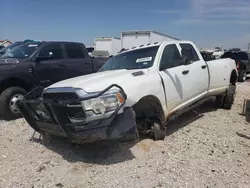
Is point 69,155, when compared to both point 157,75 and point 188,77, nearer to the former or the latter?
point 157,75

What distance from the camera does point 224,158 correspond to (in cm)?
408

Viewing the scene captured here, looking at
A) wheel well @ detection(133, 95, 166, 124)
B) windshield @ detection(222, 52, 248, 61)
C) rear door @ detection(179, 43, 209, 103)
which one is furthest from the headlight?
windshield @ detection(222, 52, 248, 61)

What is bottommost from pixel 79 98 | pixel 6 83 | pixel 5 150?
pixel 5 150

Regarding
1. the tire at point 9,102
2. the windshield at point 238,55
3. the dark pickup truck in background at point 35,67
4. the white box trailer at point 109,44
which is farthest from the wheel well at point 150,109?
the white box trailer at point 109,44

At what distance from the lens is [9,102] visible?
6500mm

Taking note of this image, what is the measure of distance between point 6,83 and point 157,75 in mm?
4028

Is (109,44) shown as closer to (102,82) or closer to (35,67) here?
(35,67)

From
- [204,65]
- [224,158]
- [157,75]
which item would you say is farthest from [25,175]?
[204,65]

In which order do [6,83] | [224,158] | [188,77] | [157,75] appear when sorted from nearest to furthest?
[224,158]
[157,75]
[188,77]
[6,83]

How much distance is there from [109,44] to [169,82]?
20857 millimetres

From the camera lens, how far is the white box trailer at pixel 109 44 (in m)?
24.8

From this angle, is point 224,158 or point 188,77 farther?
point 188,77

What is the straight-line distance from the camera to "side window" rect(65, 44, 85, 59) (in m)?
8.19

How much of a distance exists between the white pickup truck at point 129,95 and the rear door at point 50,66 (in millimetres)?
2378
